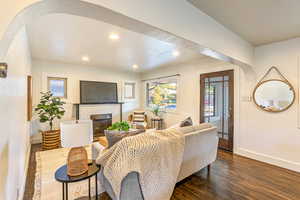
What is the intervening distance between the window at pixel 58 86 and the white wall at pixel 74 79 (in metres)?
0.13

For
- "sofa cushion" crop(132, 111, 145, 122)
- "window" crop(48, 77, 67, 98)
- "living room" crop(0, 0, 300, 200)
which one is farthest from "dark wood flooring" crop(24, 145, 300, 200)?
"sofa cushion" crop(132, 111, 145, 122)

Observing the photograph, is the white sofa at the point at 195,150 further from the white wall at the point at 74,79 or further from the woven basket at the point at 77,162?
the white wall at the point at 74,79

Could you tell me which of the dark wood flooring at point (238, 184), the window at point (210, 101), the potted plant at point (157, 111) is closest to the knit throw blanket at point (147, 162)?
the dark wood flooring at point (238, 184)

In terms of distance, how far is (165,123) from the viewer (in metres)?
5.64

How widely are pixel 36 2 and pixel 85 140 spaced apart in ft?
4.10

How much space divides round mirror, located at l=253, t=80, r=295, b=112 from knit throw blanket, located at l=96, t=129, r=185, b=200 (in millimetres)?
2523

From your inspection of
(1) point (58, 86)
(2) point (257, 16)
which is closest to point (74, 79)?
(1) point (58, 86)

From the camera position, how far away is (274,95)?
3.07 meters

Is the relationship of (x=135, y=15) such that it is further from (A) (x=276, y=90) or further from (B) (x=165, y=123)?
(B) (x=165, y=123)

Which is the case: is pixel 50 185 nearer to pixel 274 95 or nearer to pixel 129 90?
pixel 274 95

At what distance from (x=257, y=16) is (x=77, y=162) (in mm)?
3089

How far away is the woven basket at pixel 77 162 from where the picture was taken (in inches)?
61.7

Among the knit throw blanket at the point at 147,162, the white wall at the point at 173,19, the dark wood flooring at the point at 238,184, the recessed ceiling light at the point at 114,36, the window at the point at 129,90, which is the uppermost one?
the recessed ceiling light at the point at 114,36

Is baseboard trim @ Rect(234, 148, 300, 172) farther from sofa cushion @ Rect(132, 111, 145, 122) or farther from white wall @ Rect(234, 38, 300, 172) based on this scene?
sofa cushion @ Rect(132, 111, 145, 122)
